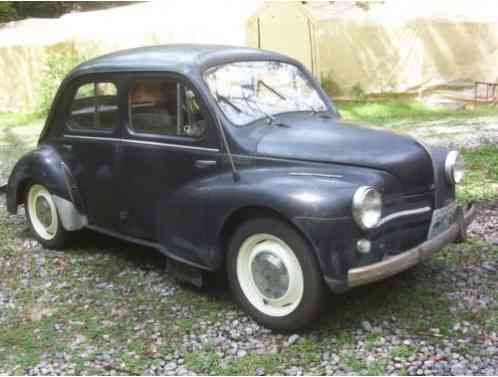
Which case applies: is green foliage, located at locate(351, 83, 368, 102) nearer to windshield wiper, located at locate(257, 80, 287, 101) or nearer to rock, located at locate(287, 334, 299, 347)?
windshield wiper, located at locate(257, 80, 287, 101)

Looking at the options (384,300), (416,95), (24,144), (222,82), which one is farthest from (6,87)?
(384,300)

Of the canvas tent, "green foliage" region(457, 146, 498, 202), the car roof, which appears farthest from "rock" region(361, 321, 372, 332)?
the canvas tent

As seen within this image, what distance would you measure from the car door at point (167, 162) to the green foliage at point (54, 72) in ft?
34.7

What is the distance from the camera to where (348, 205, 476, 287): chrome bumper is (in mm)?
3273

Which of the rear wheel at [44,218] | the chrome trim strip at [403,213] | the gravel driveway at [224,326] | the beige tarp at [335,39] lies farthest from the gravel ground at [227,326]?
the beige tarp at [335,39]

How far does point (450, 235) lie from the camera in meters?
3.80

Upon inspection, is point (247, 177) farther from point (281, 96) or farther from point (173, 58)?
point (173, 58)

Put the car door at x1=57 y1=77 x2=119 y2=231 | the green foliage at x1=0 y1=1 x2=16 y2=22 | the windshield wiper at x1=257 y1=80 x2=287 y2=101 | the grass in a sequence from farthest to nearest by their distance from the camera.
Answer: the green foliage at x1=0 y1=1 x2=16 y2=22, the grass, the car door at x1=57 y1=77 x2=119 y2=231, the windshield wiper at x1=257 y1=80 x2=287 y2=101

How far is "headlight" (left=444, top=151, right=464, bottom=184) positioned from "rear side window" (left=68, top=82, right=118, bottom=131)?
2541 mm

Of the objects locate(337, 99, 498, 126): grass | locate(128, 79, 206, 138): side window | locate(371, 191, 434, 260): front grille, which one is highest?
locate(128, 79, 206, 138): side window

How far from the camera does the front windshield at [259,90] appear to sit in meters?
4.09

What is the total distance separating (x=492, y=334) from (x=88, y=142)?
11.0 ft

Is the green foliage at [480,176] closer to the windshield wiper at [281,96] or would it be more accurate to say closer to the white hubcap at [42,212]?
the windshield wiper at [281,96]

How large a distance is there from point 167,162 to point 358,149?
140 cm
